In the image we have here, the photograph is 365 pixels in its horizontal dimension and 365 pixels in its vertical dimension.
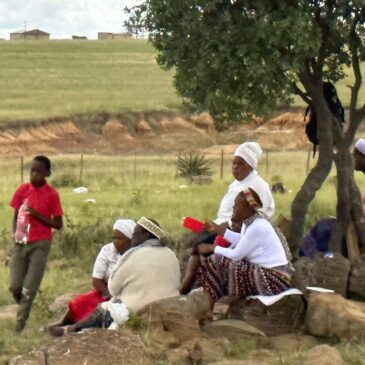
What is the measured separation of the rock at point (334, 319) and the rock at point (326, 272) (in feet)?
3.18

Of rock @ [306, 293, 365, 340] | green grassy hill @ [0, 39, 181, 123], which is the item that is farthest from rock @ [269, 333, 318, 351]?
green grassy hill @ [0, 39, 181, 123]

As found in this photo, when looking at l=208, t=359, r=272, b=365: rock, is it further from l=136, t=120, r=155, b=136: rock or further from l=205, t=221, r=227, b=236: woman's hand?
l=136, t=120, r=155, b=136: rock

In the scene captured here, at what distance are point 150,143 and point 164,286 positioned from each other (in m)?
34.4

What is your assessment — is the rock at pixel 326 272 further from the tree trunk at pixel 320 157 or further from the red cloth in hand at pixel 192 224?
the tree trunk at pixel 320 157

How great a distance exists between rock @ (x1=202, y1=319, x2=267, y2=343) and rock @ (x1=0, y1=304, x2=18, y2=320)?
120 inches

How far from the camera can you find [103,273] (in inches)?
353

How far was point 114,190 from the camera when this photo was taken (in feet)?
67.3

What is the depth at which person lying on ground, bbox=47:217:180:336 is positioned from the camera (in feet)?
25.8

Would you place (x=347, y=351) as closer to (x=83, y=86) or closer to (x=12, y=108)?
(x=12, y=108)

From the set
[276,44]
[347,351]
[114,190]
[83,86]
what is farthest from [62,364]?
[83,86]

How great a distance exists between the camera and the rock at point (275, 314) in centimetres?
778

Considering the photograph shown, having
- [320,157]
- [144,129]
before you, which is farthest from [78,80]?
[320,157]

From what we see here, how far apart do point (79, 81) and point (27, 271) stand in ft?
149

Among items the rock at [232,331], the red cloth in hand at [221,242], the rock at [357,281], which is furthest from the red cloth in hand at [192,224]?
the rock at [357,281]
